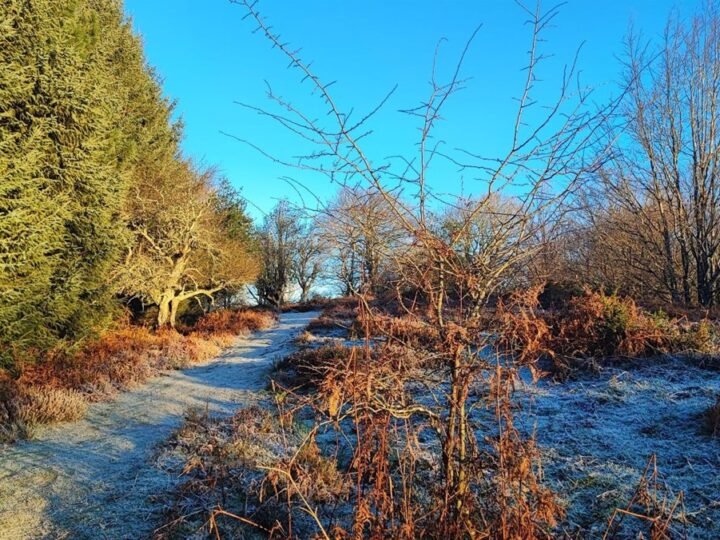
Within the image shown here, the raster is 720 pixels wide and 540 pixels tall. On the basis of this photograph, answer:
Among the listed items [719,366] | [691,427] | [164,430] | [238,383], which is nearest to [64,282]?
[238,383]

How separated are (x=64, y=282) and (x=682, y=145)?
1452 centimetres

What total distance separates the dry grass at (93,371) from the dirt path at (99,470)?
0.27 metres

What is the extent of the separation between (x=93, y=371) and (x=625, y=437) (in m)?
8.18

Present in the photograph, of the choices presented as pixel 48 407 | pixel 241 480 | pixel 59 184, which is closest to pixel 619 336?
pixel 241 480

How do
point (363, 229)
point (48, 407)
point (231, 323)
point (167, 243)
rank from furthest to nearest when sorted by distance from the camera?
1. point (231, 323)
2. point (167, 243)
3. point (48, 407)
4. point (363, 229)

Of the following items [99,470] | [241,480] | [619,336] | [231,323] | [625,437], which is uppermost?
[619,336]

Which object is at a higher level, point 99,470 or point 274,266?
point 274,266

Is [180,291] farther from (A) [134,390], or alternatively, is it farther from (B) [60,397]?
(B) [60,397]

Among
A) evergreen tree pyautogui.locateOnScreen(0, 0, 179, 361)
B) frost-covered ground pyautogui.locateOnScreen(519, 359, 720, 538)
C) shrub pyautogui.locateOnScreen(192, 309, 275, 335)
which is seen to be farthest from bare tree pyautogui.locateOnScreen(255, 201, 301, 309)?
frost-covered ground pyautogui.locateOnScreen(519, 359, 720, 538)

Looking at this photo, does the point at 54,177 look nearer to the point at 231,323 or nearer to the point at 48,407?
the point at 48,407

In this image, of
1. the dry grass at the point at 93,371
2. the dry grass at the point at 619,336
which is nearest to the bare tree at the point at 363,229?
the dry grass at the point at 619,336

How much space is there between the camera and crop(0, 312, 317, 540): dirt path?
320cm

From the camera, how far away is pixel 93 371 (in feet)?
25.5

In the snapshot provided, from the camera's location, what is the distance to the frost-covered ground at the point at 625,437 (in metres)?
3.03
